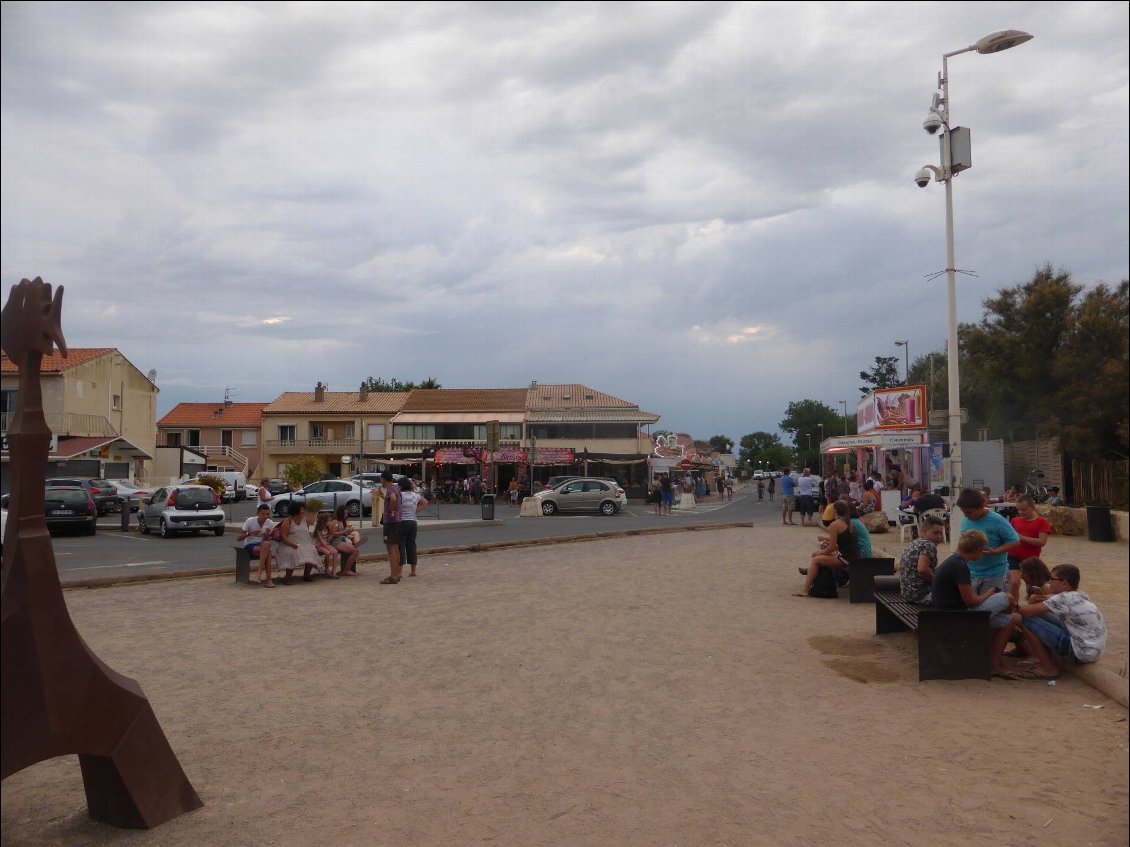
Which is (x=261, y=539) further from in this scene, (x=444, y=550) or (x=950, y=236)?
(x=950, y=236)

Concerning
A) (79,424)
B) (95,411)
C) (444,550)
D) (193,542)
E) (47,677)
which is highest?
(95,411)

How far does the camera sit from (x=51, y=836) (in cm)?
400

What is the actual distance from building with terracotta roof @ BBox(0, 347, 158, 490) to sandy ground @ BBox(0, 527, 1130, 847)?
115 ft

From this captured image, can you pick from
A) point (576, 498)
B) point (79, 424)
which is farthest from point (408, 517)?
point (79, 424)

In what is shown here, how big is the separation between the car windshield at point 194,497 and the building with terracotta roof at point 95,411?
1826 centimetres

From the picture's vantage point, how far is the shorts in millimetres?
6798

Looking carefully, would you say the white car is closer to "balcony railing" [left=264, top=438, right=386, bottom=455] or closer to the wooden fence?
"balcony railing" [left=264, top=438, right=386, bottom=455]

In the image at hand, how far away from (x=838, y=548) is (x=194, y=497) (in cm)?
1781

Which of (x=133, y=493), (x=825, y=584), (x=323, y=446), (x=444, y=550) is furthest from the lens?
(x=323, y=446)

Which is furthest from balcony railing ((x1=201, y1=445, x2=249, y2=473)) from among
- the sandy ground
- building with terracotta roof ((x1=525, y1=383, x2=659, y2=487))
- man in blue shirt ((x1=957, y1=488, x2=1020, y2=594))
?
man in blue shirt ((x1=957, y1=488, x2=1020, y2=594))

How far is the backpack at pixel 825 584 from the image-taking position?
10.9 metres

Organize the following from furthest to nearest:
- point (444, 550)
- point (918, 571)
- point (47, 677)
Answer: point (444, 550) → point (918, 571) → point (47, 677)

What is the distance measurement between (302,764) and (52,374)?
144 feet

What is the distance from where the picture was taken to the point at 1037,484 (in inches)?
948
